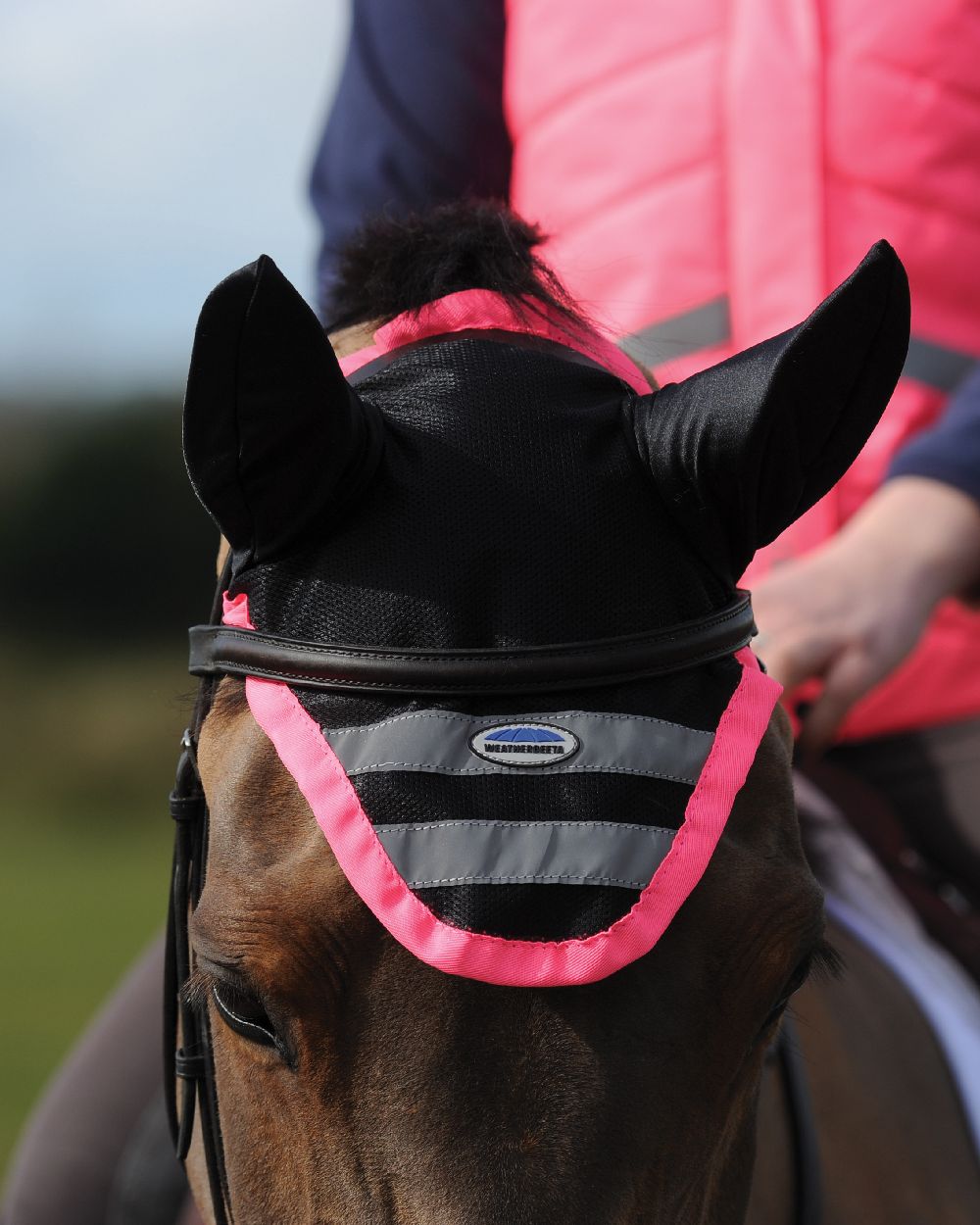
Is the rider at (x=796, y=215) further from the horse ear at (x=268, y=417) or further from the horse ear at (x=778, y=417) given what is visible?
the horse ear at (x=268, y=417)

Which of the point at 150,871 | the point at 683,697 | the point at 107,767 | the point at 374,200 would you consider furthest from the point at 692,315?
the point at 107,767

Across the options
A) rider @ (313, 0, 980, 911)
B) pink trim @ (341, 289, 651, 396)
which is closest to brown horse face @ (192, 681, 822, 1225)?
pink trim @ (341, 289, 651, 396)

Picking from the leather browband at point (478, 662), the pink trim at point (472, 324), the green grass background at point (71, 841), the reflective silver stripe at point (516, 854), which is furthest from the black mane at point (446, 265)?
the green grass background at point (71, 841)

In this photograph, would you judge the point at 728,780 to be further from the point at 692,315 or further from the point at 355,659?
the point at 692,315

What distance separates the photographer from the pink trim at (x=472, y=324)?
1.01 metres

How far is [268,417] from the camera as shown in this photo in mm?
817

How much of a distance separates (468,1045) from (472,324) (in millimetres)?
568

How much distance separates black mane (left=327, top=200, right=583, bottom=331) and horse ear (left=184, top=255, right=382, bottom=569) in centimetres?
24

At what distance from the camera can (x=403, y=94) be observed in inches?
83.8

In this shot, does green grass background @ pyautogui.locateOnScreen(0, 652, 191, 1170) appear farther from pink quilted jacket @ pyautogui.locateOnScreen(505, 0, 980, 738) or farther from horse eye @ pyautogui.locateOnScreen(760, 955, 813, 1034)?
horse eye @ pyautogui.locateOnScreen(760, 955, 813, 1034)

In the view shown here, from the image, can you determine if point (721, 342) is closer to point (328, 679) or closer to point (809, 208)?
point (809, 208)

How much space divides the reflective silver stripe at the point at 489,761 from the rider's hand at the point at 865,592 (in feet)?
2.20

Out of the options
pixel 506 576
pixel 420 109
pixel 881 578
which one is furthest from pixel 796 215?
pixel 506 576

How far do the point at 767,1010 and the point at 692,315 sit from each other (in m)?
1.21
